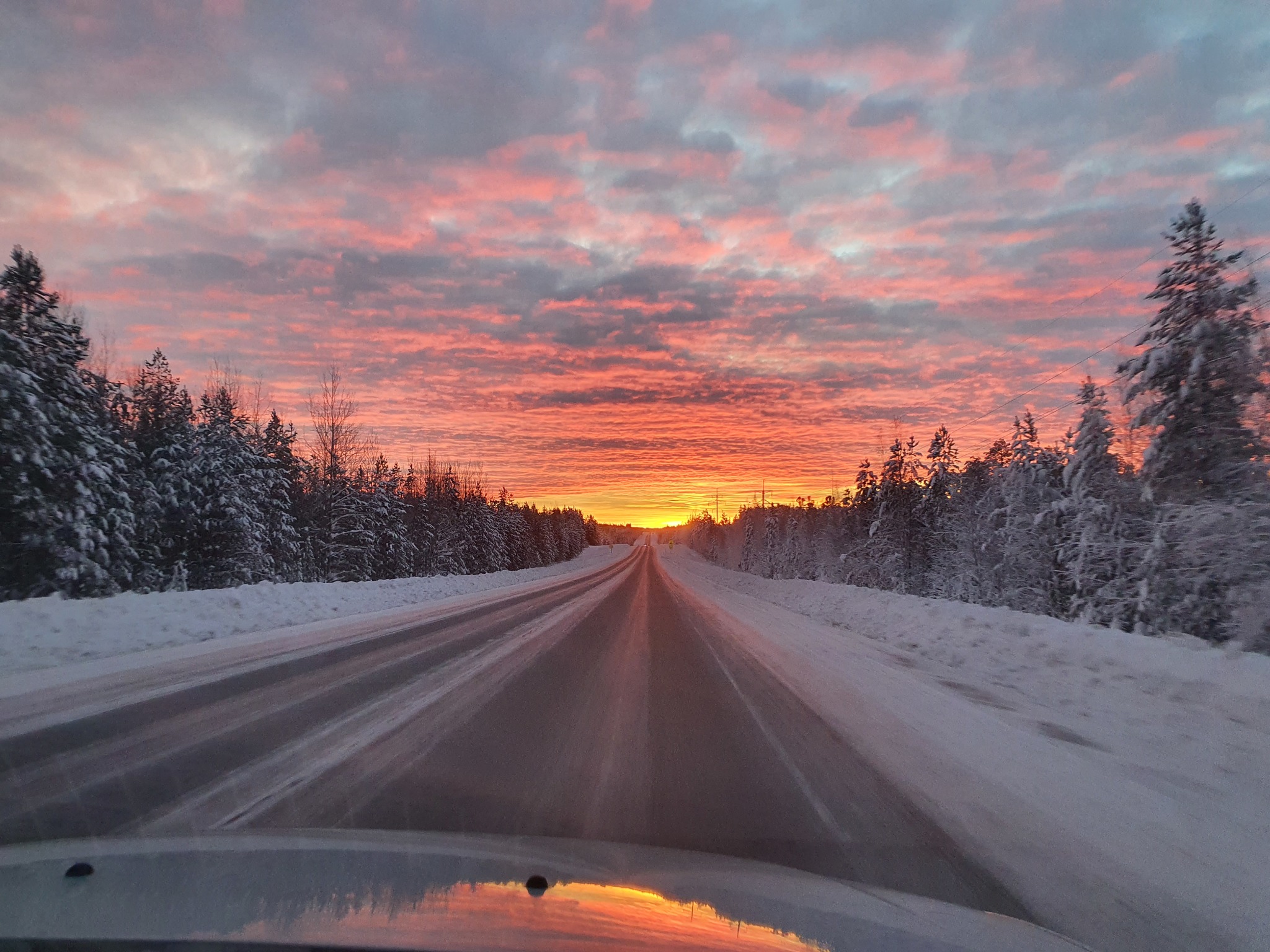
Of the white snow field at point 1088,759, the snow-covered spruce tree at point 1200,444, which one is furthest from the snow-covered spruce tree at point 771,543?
the white snow field at point 1088,759

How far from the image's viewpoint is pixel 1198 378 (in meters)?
18.1

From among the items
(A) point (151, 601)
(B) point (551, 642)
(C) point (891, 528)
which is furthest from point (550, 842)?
(C) point (891, 528)

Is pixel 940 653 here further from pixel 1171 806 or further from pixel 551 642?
pixel 1171 806

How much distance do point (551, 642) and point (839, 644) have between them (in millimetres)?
5726

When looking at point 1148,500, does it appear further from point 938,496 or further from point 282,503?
point 282,503

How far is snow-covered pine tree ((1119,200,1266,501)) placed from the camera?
16.7m

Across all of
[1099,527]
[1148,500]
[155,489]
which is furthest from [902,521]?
[155,489]

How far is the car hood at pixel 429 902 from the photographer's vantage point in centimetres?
247

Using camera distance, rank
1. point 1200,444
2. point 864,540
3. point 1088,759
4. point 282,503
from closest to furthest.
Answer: point 1088,759 < point 1200,444 < point 282,503 < point 864,540

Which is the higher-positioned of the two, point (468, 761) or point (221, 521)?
point (221, 521)

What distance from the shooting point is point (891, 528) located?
46.2 metres

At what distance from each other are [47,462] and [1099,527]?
111 feet

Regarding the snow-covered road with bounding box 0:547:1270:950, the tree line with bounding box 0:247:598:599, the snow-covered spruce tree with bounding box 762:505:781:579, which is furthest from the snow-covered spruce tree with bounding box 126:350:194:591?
the snow-covered spruce tree with bounding box 762:505:781:579

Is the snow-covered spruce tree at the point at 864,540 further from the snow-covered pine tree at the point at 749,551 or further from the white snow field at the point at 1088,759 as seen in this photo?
the snow-covered pine tree at the point at 749,551
